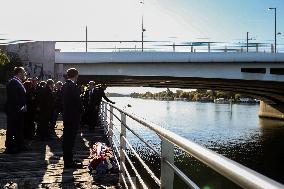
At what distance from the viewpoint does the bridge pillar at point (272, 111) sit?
51.6 m

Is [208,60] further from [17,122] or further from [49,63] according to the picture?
[17,122]

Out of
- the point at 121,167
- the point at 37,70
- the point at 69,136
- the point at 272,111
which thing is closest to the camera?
the point at 121,167

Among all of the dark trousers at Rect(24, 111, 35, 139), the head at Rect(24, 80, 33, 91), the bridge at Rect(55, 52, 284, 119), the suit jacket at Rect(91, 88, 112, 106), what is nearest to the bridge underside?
the bridge at Rect(55, 52, 284, 119)

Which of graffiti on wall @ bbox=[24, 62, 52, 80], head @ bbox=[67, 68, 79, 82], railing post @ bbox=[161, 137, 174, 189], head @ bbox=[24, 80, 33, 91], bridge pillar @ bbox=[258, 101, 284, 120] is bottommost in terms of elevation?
bridge pillar @ bbox=[258, 101, 284, 120]

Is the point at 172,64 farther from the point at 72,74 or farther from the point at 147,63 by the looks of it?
the point at 72,74

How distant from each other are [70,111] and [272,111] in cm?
5233

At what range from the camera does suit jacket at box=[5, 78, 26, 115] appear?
8.84 meters

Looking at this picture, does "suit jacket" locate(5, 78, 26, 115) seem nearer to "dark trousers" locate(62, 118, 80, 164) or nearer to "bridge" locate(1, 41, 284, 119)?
"dark trousers" locate(62, 118, 80, 164)

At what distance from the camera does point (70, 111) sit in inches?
300

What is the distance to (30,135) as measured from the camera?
38.7 ft

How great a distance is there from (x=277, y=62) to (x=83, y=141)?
21036mm

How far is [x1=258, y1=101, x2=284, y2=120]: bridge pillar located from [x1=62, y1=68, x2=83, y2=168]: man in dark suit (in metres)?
46.9

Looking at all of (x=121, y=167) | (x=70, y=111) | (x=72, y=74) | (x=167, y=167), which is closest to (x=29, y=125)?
(x=70, y=111)

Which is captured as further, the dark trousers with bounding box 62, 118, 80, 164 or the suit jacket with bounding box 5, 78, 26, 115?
the suit jacket with bounding box 5, 78, 26, 115
